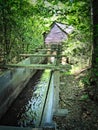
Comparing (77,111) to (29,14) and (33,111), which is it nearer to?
(33,111)

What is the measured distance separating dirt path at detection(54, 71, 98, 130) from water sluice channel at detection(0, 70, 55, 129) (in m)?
0.45

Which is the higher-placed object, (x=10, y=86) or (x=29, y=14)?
(x=29, y=14)

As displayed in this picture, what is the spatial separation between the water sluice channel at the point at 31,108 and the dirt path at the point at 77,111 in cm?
45

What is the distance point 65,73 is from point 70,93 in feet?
11.1

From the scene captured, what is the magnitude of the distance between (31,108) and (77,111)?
1.65 metres

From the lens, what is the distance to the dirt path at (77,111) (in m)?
4.61

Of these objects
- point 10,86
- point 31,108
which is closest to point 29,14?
point 10,86

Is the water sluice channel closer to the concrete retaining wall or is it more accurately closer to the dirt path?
the concrete retaining wall

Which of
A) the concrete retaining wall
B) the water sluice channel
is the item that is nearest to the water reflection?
the water sluice channel

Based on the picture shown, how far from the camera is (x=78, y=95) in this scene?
6.48m

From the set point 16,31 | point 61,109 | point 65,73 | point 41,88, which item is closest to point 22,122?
point 61,109

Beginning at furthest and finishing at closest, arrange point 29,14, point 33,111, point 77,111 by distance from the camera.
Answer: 1. point 29,14
2. point 33,111
3. point 77,111

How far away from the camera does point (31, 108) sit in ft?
21.0

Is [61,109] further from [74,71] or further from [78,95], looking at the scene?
[74,71]
